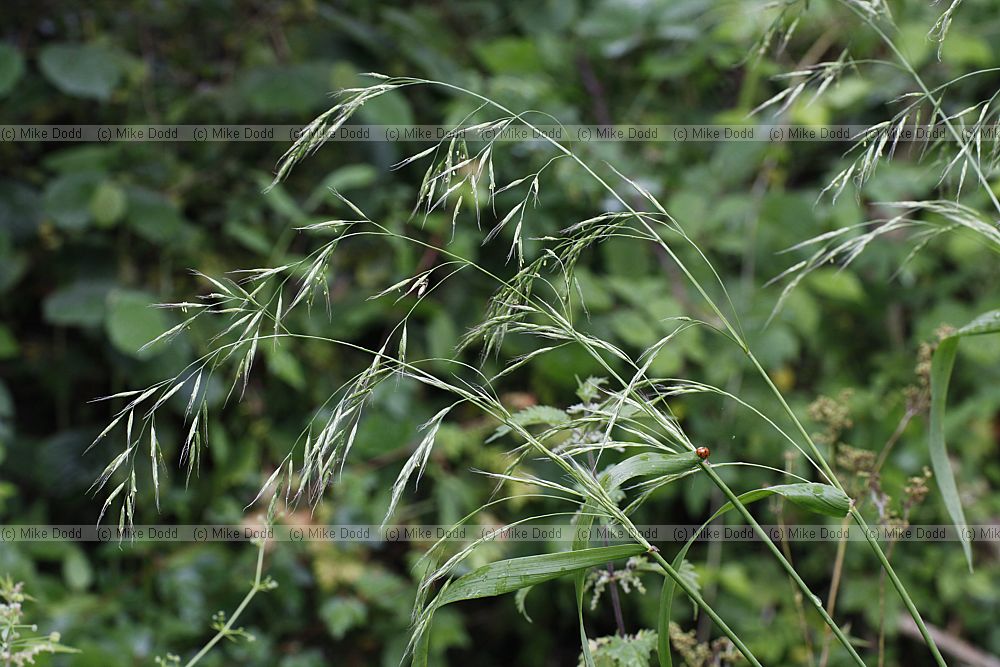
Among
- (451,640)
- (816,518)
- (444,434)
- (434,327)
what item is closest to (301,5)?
(434,327)

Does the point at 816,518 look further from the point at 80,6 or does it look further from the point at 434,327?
the point at 80,6

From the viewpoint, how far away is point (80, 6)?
222 centimetres

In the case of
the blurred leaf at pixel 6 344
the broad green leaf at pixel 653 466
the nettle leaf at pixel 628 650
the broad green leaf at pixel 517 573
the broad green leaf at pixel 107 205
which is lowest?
the blurred leaf at pixel 6 344

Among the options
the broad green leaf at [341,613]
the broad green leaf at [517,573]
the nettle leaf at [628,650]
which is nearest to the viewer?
the broad green leaf at [517,573]

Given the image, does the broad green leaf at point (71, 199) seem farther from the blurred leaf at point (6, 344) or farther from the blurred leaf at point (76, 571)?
the blurred leaf at point (76, 571)

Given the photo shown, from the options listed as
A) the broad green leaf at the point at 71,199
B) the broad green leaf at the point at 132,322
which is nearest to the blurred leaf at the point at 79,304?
the broad green leaf at the point at 132,322

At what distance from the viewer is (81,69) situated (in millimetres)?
1902

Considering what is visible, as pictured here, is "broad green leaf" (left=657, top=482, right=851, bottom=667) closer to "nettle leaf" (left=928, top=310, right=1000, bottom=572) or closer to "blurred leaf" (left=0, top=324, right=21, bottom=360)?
"nettle leaf" (left=928, top=310, right=1000, bottom=572)

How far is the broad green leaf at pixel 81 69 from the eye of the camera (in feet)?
6.13

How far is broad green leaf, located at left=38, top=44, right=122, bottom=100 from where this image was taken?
1.87m

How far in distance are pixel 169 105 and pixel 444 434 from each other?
Result: 1.09m

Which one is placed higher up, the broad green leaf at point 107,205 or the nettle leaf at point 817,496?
the nettle leaf at point 817,496

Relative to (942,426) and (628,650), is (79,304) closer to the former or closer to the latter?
(628,650)

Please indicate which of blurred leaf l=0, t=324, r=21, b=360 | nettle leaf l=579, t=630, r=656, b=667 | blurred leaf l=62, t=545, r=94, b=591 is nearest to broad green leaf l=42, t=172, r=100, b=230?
blurred leaf l=0, t=324, r=21, b=360
